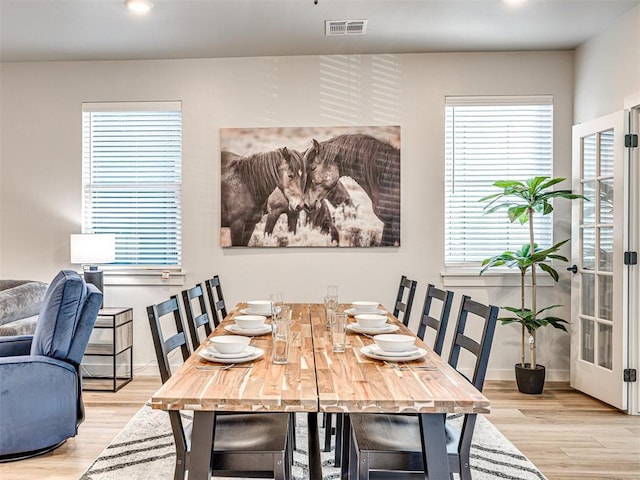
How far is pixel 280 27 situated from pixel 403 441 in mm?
3004

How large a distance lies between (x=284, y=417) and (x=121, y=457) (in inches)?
49.9

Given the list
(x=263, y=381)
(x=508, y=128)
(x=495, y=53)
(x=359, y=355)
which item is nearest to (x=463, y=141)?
(x=508, y=128)

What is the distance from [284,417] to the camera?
75.5 inches

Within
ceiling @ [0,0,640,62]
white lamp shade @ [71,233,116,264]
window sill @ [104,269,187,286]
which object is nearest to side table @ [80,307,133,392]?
window sill @ [104,269,187,286]

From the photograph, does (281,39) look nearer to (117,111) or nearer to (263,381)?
(117,111)

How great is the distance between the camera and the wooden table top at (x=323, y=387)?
1.40 metres

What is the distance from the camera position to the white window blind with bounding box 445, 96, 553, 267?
13.8 ft

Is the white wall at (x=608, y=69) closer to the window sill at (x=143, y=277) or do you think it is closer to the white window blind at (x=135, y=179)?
the white window blind at (x=135, y=179)

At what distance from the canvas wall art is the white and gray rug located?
1656mm

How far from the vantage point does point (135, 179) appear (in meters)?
4.35

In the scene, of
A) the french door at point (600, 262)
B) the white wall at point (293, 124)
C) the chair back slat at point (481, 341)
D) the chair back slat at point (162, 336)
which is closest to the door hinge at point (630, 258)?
the french door at point (600, 262)

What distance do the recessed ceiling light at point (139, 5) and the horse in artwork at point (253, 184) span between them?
4.22 feet

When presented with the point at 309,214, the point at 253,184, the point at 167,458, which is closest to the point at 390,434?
the point at 167,458

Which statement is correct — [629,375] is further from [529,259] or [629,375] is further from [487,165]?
[487,165]
